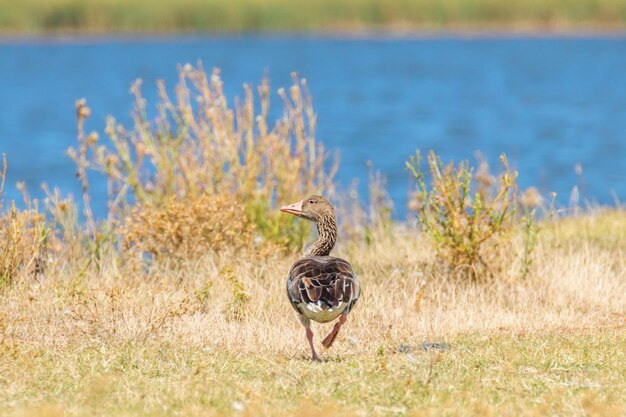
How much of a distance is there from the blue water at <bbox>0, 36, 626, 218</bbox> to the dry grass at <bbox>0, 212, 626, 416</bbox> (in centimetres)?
535

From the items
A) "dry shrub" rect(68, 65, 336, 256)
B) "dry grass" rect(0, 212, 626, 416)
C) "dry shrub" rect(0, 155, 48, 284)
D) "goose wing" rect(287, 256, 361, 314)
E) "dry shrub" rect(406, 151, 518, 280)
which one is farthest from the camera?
"dry shrub" rect(68, 65, 336, 256)

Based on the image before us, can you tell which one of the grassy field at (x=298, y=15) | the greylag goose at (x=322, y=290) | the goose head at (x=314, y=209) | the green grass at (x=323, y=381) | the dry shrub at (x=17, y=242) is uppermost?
the grassy field at (x=298, y=15)

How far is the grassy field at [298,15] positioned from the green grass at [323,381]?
51909 mm

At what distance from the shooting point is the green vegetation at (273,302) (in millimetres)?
6551

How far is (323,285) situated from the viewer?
736 centimetres

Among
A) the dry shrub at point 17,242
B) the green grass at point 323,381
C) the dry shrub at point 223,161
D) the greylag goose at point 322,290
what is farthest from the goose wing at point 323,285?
the dry shrub at point 223,161

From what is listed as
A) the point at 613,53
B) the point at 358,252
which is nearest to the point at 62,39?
the point at 613,53

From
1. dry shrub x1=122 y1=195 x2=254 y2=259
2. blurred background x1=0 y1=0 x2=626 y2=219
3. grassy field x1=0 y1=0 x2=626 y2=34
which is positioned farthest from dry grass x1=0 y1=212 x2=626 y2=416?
grassy field x1=0 y1=0 x2=626 y2=34

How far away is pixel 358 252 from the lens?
42.0 ft

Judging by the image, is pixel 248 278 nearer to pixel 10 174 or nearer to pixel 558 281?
pixel 558 281

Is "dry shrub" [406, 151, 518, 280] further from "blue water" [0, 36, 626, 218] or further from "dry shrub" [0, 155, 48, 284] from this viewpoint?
"blue water" [0, 36, 626, 218]

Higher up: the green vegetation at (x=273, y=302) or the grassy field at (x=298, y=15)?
the grassy field at (x=298, y=15)

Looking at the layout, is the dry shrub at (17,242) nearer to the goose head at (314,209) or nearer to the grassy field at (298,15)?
the goose head at (314,209)

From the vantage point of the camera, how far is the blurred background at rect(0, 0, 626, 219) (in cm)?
3111
